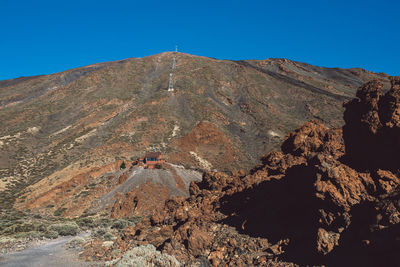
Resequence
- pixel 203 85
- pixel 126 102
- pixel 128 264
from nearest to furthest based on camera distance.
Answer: pixel 128 264
pixel 126 102
pixel 203 85

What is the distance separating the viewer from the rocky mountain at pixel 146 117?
49062 mm

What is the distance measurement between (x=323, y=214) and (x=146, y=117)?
57617 mm

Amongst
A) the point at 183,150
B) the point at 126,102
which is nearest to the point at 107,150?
the point at 183,150

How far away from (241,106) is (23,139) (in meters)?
55.8

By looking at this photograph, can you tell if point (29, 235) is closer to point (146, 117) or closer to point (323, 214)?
point (323, 214)

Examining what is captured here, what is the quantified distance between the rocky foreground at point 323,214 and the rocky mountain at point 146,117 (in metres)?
28.7

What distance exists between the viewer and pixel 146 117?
214ft

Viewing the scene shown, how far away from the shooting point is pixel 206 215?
16.8m

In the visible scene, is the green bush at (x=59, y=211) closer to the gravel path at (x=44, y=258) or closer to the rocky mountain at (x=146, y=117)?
the rocky mountain at (x=146, y=117)

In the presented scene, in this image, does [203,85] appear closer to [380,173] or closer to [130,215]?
[130,215]

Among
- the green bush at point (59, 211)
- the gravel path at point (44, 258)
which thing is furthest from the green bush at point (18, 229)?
the green bush at point (59, 211)

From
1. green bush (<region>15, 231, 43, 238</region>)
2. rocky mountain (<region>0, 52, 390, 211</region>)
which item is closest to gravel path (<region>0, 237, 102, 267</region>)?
green bush (<region>15, 231, 43, 238</region>)

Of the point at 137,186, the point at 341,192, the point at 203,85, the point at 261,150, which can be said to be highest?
the point at 203,85

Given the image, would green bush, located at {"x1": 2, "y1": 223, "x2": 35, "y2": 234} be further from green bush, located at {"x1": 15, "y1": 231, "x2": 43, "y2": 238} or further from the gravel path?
the gravel path
